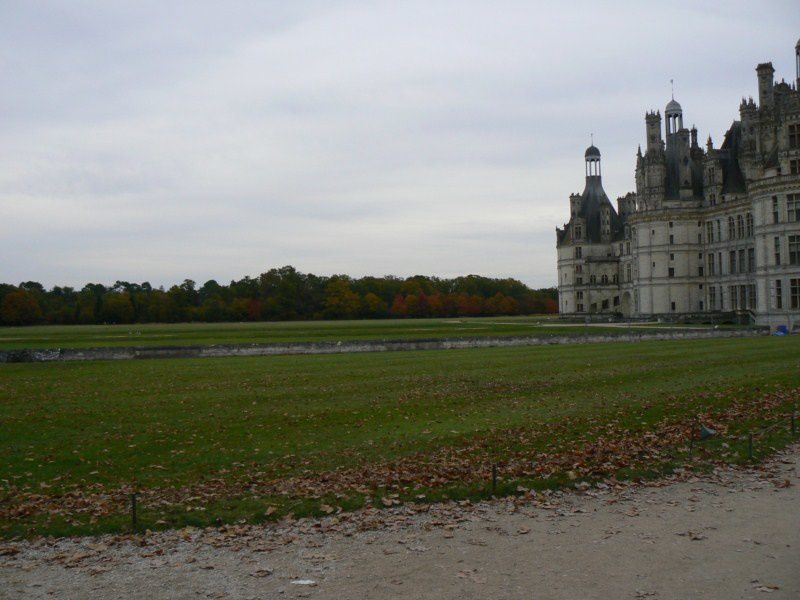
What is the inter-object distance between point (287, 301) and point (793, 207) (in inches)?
4206

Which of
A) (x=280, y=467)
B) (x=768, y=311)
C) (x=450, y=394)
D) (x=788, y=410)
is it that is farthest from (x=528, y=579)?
(x=768, y=311)

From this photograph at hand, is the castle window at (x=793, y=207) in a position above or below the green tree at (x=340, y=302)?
above

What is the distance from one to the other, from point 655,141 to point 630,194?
19.7 metres

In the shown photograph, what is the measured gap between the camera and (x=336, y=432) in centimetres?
1659

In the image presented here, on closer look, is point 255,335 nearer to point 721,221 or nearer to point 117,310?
point 721,221

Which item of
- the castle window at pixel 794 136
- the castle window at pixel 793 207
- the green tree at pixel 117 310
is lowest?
the green tree at pixel 117 310

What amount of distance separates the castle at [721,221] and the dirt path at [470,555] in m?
62.4

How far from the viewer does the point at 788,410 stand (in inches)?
703

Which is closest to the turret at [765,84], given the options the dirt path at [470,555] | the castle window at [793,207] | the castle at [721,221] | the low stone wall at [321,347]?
the castle at [721,221]

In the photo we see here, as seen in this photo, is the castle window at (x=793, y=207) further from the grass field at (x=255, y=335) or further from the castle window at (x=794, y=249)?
the grass field at (x=255, y=335)

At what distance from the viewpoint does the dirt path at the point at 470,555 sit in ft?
26.0

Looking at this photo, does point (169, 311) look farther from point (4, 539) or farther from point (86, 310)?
point (4, 539)

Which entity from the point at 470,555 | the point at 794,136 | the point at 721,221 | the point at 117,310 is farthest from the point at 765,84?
the point at 117,310

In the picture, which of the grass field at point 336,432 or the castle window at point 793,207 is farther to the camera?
the castle window at point 793,207
